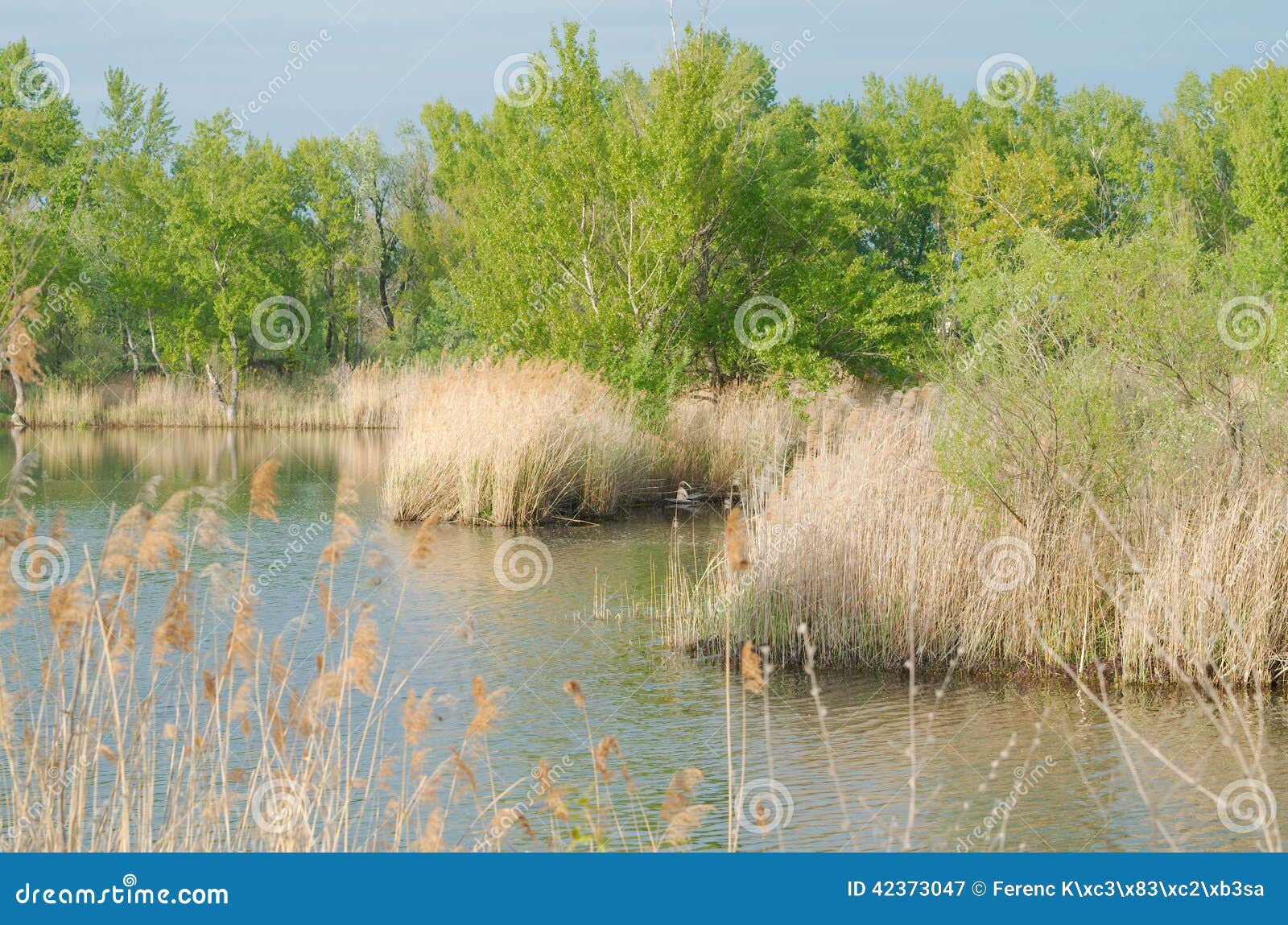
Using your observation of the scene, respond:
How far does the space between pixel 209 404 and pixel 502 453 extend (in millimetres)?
22667

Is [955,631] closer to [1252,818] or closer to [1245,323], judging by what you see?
[1252,818]

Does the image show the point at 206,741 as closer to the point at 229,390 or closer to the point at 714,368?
the point at 714,368

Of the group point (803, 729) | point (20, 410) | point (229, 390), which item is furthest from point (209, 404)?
point (803, 729)

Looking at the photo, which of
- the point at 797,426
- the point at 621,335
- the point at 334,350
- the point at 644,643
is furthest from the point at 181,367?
the point at 644,643

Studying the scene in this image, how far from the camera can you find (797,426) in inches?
846

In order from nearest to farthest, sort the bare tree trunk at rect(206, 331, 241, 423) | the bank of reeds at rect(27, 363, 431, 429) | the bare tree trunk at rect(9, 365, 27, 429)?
1. the bare tree trunk at rect(9, 365, 27, 429)
2. the bank of reeds at rect(27, 363, 431, 429)
3. the bare tree trunk at rect(206, 331, 241, 423)

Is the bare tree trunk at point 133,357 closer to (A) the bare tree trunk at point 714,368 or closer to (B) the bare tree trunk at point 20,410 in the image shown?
(B) the bare tree trunk at point 20,410

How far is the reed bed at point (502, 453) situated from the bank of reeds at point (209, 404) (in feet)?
50.7

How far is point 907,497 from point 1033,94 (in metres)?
49.2

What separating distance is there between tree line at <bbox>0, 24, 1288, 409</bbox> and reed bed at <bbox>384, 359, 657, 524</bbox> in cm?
396

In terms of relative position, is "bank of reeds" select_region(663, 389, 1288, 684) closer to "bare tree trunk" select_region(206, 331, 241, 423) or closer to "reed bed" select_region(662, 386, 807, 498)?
"reed bed" select_region(662, 386, 807, 498)

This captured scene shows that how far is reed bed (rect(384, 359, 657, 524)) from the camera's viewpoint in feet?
54.1

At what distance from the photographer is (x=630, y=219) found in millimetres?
23422

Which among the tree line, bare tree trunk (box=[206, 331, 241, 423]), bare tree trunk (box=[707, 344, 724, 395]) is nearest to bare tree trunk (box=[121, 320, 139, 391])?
the tree line
